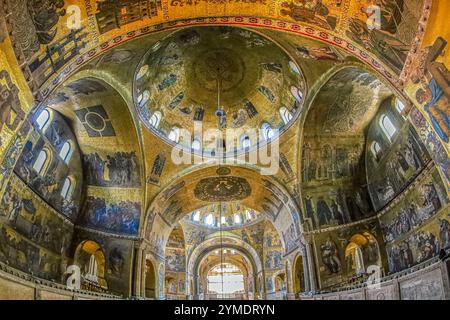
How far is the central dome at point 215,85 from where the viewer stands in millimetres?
17438

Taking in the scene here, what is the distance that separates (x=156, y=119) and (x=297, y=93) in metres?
7.71

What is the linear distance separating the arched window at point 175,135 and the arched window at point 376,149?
35.0 ft

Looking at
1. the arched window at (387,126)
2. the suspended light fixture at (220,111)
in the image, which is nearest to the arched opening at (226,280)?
the suspended light fixture at (220,111)

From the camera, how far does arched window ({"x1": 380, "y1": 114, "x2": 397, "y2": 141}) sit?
1662 centimetres

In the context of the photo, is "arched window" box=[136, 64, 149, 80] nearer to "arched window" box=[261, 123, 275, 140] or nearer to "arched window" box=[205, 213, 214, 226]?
"arched window" box=[261, 123, 275, 140]

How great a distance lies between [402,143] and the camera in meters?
15.7

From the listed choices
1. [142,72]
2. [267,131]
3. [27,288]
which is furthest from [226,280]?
[27,288]

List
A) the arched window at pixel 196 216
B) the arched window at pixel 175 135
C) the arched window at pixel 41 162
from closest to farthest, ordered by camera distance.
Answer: the arched window at pixel 41 162 < the arched window at pixel 175 135 < the arched window at pixel 196 216

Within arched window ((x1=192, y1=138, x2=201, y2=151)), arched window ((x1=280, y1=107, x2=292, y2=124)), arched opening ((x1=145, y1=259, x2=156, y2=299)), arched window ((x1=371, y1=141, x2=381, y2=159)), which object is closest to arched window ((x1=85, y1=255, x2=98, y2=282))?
arched opening ((x1=145, y1=259, x2=156, y2=299))

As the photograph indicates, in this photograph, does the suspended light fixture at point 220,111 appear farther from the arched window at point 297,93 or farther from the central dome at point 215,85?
the arched window at point 297,93

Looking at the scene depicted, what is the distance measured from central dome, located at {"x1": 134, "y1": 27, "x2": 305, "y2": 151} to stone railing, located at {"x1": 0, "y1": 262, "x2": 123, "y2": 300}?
28.1 ft

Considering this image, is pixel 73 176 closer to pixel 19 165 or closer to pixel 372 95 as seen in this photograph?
pixel 19 165

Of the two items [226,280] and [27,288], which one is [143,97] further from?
[226,280]
